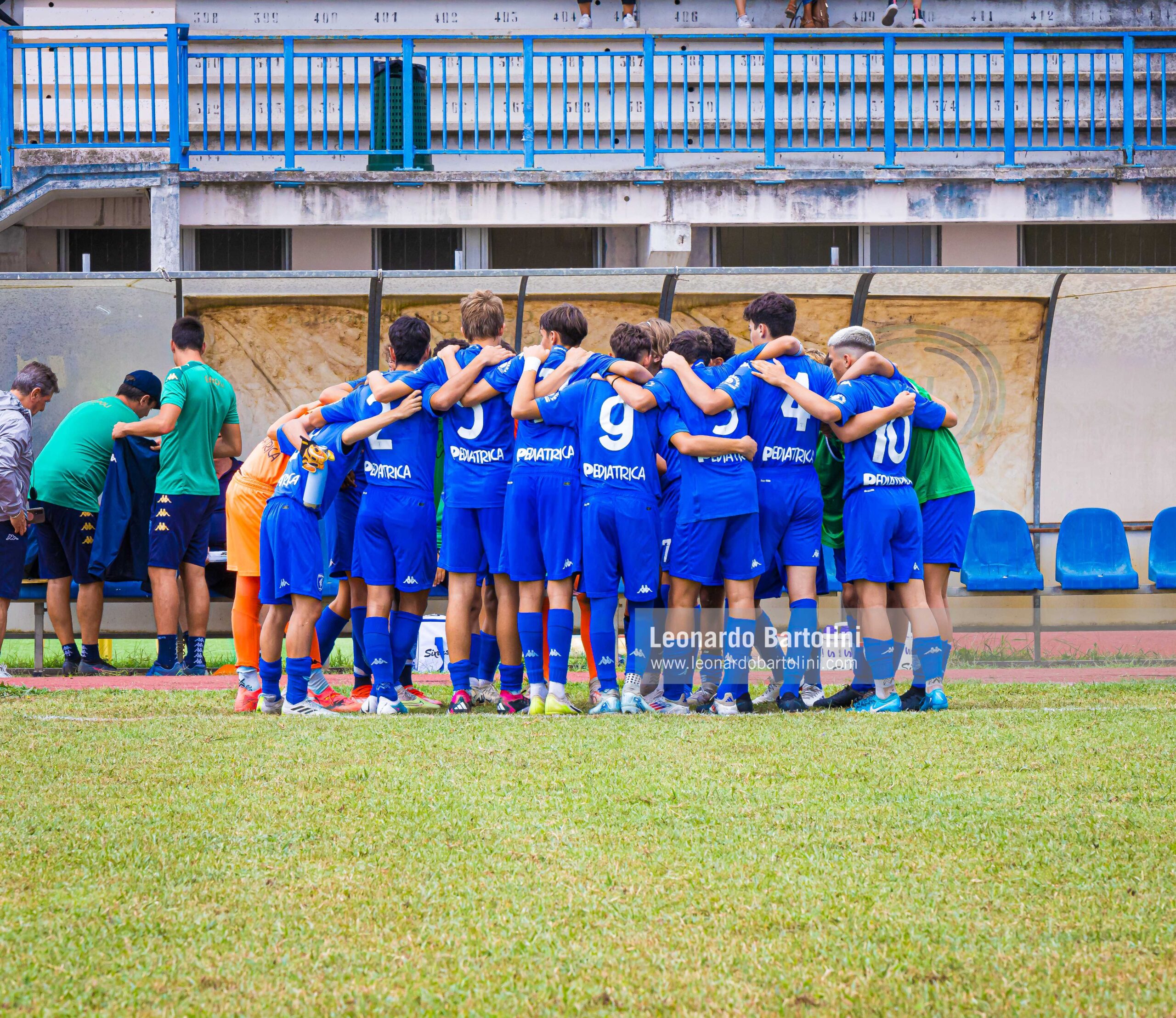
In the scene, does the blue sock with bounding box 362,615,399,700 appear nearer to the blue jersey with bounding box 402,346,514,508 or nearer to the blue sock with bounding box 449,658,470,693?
the blue sock with bounding box 449,658,470,693

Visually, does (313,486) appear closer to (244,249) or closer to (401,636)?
(401,636)

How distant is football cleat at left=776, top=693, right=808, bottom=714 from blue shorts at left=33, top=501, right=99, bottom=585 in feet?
14.6

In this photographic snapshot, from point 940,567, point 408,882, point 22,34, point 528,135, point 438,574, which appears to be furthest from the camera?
point 22,34

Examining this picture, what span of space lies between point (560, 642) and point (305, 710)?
46.4 inches

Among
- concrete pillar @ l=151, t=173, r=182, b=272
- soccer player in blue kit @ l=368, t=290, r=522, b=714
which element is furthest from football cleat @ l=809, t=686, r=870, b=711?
concrete pillar @ l=151, t=173, r=182, b=272

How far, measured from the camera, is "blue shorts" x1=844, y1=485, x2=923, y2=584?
5.92 m

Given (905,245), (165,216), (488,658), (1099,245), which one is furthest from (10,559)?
(1099,245)

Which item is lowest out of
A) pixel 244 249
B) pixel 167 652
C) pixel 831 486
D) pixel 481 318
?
pixel 167 652

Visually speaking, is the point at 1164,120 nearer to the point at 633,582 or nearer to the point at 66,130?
the point at 633,582

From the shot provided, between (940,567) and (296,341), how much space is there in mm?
5108

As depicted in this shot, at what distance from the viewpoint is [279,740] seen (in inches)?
191

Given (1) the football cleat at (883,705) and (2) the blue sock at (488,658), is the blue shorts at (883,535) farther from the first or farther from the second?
(2) the blue sock at (488,658)

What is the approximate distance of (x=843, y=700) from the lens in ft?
20.3

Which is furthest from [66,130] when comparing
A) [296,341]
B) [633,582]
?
[633,582]
